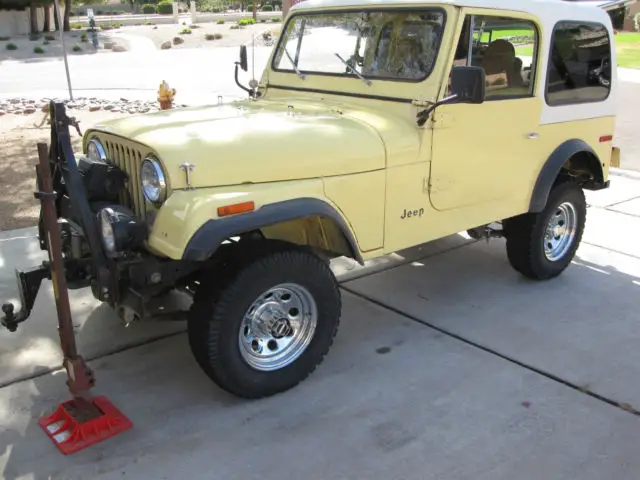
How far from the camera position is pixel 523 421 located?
322cm

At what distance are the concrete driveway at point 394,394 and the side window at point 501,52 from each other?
1.52 meters

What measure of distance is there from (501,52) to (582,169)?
4.40 feet

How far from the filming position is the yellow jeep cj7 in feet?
9.89

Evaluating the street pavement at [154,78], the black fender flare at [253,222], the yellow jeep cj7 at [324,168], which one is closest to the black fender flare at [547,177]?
the yellow jeep cj7 at [324,168]

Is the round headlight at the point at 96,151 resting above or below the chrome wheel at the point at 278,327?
above

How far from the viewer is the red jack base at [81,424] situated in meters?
2.98

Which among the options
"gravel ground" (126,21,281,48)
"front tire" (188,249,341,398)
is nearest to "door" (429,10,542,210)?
"front tire" (188,249,341,398)

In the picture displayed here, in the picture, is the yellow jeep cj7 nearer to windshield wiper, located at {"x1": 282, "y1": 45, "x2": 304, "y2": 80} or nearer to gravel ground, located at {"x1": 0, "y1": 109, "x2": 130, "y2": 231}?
windshield wiper, located at {"x1": 282, "y1": 45, "x2": 304, "y2": 80}

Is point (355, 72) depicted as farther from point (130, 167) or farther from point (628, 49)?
point (628, 49)

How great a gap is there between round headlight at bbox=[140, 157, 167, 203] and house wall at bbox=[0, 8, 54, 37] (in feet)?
144

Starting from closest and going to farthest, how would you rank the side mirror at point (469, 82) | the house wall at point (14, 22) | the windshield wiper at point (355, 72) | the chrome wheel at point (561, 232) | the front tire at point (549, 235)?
1. the side mirror at point (469, 82)
2. the windshield wiper at point (355, 72)
3. the front tire at point (549, 235)
4. the chrome wheel at point (561, 232)
5. the house wall at point (14, 22)

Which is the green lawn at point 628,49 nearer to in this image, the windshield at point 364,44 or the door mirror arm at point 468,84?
the windshield at point 364,44

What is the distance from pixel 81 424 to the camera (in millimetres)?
3018

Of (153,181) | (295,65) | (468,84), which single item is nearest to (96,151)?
(153,181)
